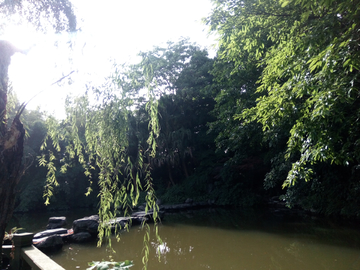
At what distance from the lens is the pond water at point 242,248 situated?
5.91 m

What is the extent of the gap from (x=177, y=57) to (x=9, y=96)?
1733 cm

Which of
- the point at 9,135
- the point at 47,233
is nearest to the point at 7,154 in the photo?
the point at 9,135

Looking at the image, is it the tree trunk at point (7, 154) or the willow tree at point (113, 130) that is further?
the tree trunk at point (7, 154)

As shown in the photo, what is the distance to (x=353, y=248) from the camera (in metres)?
6.48

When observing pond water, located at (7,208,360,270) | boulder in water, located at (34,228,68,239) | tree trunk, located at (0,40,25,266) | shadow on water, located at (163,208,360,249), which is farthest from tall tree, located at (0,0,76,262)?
shadow on water, located at (163,208,360,249)

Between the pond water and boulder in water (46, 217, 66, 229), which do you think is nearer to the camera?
the pond water

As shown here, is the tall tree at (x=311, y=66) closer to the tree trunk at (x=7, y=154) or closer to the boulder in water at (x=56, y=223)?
the tree trunk at (x=7, y=154)

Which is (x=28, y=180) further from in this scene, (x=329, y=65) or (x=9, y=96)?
(x=329, y=65)

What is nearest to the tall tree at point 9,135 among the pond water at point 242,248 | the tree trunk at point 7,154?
the tree trunk at point 7,154

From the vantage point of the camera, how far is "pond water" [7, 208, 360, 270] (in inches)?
233

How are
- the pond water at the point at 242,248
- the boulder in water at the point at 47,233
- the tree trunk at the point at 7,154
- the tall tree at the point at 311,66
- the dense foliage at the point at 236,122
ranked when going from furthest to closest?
the boulder in water at the point at 47,233, the pond water at the point at 242,248, the tall tree at the point at 311,66, the tree trunk at the point at 7,154, the dense foliage at the point at 236,122

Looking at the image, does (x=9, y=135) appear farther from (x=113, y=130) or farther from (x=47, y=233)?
(x=47, y=233)

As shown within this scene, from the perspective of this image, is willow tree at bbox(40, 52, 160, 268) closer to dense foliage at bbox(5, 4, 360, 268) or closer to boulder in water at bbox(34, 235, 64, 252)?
dense foliage at bbox(5, 4, 360, 268)

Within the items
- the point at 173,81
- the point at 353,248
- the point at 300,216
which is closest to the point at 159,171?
the point at 173,81
